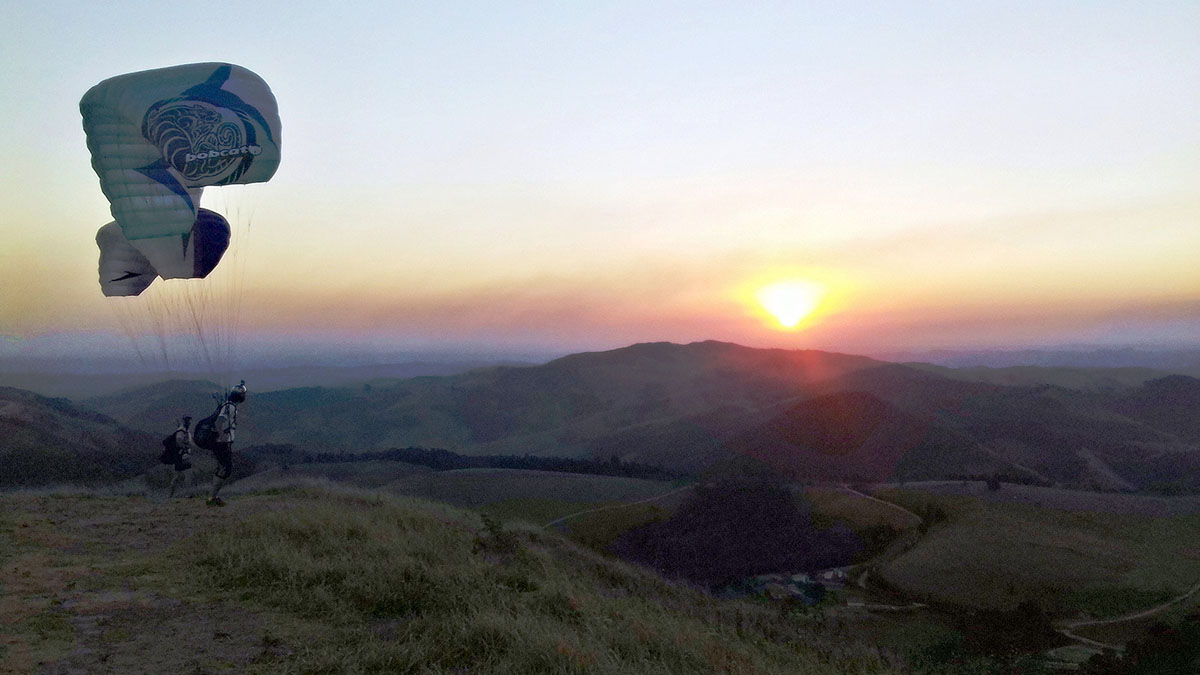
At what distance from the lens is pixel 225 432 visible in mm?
12359

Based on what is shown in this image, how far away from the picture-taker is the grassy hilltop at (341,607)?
5.62 m

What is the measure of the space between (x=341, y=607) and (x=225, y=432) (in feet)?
22.5

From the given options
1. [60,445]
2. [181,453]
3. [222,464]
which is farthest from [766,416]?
[222,464]

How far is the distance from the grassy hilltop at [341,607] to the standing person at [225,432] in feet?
3.55

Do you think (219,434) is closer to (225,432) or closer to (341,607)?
(225,432)

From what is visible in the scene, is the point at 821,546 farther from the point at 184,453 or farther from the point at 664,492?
the point at 184,453

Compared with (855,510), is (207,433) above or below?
above

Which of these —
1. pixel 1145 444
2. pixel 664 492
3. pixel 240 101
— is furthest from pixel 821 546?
pixel 1145 444

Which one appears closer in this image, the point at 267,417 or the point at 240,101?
the point at 240,101

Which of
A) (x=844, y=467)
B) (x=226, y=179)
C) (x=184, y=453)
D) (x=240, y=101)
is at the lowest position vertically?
(x=844, y=467)

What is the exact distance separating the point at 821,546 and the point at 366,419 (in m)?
62.0

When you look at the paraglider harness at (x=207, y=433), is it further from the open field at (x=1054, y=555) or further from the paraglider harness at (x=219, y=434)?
the open field at (x=1054, y=555)

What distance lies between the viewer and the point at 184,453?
13922 millimetres

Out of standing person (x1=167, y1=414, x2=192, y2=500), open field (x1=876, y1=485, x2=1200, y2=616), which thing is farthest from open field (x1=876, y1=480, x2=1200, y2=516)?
standing person (x1=167, y1=414, x2=192, y2=500)
